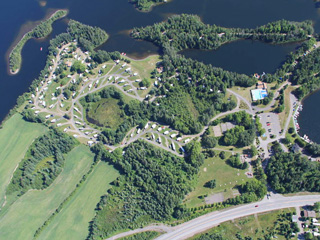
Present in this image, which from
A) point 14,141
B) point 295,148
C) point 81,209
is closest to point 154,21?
point 14,141

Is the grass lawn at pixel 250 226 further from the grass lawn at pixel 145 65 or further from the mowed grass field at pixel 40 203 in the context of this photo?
the grass lawn at pixel 145 65

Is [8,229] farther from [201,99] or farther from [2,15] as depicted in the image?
[2,15]

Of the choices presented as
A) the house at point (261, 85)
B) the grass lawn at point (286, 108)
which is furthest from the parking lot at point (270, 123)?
the house at point (261, 85)

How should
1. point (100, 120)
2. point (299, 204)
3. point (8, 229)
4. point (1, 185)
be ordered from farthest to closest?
1. point (100, 120)
2. point (1, 185)
3. point (8, 229)
4. point (299, 204)

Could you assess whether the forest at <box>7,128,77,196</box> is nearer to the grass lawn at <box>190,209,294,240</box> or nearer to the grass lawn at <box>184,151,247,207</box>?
the grass lawn at <box>184,151,247,207</box>

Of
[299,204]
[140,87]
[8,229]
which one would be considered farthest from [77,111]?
[299,204]

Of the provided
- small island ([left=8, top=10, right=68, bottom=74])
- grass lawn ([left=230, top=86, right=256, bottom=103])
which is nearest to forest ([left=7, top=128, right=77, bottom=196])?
small island ([left=8, top=10, right=68, bottom=74])

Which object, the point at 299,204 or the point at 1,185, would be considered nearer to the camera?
the point at 299,204

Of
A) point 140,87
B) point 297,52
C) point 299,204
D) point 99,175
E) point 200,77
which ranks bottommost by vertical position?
point 99,175
